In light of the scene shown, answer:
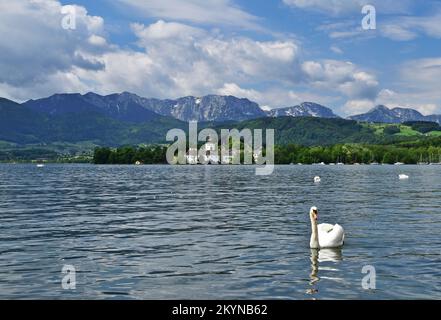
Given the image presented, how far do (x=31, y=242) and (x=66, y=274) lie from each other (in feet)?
35.5

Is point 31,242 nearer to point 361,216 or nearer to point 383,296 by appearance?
point 383,296

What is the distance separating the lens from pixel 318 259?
28.3m

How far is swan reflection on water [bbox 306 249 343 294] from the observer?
23.3 m

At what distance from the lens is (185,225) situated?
43000 millimetres

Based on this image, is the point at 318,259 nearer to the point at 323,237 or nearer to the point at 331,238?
the point at 331,238
